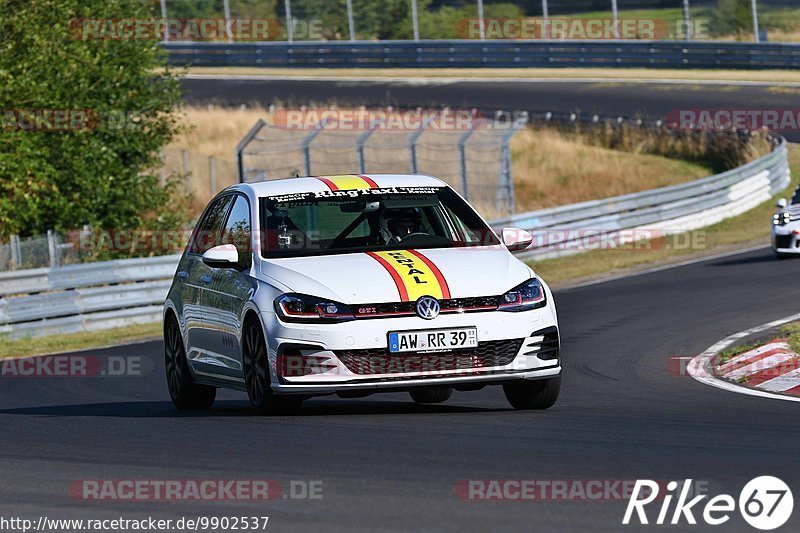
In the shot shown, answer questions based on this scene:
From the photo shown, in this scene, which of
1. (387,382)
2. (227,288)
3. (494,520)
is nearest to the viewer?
(494,520)

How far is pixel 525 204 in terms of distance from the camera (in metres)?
35.8

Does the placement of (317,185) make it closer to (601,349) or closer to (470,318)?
(470,318)

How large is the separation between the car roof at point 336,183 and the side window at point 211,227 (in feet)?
1.61

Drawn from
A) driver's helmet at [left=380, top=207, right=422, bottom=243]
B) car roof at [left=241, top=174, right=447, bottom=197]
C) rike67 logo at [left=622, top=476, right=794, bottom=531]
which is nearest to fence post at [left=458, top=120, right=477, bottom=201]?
car roof at [left=241, top=174, right=447, bottom=197]

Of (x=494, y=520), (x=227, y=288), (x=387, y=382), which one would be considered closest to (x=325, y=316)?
(x=387, y=382)

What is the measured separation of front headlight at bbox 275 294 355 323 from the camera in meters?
8.99

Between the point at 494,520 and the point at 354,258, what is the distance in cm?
389

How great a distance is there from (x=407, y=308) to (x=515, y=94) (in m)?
37.3

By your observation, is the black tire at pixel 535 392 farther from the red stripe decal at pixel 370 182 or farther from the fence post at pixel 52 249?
the fence post at pixel 52 249

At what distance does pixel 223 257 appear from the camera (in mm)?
9781

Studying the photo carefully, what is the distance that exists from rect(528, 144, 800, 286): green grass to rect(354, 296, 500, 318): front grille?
14.7 meters

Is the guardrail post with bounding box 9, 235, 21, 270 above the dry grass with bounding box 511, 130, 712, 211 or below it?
above

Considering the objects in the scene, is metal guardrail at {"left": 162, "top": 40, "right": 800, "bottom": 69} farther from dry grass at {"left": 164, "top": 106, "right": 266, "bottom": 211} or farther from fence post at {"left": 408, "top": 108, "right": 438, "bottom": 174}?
fence post at {"left": 408, "top": 108, "right": 438, "bottom": 174}

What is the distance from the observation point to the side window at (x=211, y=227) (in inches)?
430
